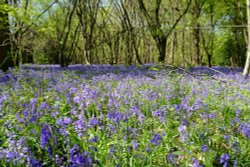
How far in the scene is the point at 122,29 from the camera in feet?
82.2

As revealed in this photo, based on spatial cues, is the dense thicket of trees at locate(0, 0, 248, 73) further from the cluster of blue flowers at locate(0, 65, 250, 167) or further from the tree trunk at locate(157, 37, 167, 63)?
the cluster of blue flowers at locate(0, 65, 250, 167)

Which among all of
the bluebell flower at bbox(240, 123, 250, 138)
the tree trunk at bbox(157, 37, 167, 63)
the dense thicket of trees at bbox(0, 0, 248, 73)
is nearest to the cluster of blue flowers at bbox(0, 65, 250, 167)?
the bluebell flower at bbox(240, 123, 250, 138)

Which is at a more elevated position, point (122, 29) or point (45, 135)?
point (122, 29)

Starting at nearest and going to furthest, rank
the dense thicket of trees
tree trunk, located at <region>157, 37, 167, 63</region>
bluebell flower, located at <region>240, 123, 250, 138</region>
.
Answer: bluebell flower, located at <region>240, 123, 250, 138</region>, the dense thicket of trees, tree trunk, located at <region>157, 37, 167, 63</region>

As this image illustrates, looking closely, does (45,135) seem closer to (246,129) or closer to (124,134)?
(124,134)

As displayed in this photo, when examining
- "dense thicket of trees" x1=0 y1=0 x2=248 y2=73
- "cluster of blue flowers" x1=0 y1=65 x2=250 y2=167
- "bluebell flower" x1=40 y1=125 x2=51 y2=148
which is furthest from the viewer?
"dense thicket of trees" x1=0 y1=0 x2=248 y2=73

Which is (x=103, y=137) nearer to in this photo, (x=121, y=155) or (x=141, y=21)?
(x=121, y=155)

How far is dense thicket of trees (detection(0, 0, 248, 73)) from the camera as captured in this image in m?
16.1

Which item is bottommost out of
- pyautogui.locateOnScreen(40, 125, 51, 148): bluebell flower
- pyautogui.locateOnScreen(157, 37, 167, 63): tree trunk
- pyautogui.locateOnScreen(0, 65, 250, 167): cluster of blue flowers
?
pyautogui.locateOnScreen(0, 65, 250, 167): cluster of blue flowers

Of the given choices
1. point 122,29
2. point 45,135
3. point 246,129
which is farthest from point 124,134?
point 122,29

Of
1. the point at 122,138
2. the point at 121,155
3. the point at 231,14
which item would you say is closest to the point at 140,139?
the point at 122,138

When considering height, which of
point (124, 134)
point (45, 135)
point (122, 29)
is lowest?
point (124, 134)

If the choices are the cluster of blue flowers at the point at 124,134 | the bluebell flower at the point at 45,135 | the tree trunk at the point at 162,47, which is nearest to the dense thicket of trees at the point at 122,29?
the tree trunk at the point at 162,47

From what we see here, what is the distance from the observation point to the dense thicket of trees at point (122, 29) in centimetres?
1611
